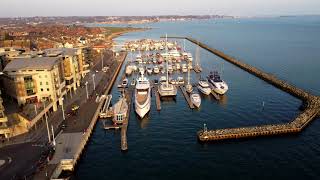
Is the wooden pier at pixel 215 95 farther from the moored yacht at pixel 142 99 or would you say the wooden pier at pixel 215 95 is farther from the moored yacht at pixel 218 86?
the moored yacht at pixel 142 99

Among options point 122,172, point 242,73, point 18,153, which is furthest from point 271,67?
point 18,153

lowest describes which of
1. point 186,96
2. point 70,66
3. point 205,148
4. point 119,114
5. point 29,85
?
point 205,148

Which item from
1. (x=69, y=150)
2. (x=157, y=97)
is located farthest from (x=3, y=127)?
(x=157, y=97)

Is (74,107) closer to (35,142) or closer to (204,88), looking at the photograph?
(35,142)

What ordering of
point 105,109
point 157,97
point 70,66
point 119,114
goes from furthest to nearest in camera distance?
1. point 70,66
2. point 157,97
3. point 105,109
4. point 119,114

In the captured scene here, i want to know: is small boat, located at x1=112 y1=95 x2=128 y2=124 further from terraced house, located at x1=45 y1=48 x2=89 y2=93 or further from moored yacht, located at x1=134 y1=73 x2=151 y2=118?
terraced house, located at x1=45 y1=48 x2=89 y2=93

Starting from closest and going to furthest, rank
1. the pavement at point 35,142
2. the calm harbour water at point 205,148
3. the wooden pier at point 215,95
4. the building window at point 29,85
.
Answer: the pavement at point 35,142 < the calm harbour water at point 205,148 < the building window at point 29,85 < the wooden pier at point 215,95

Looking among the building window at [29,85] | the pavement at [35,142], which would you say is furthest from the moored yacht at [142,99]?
the building window at [29,85]

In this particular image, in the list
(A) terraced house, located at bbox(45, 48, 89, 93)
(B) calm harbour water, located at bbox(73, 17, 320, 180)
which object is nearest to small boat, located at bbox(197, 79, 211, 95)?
(B) calm harbour water, located at bbox(73, 17, 320, 180)
